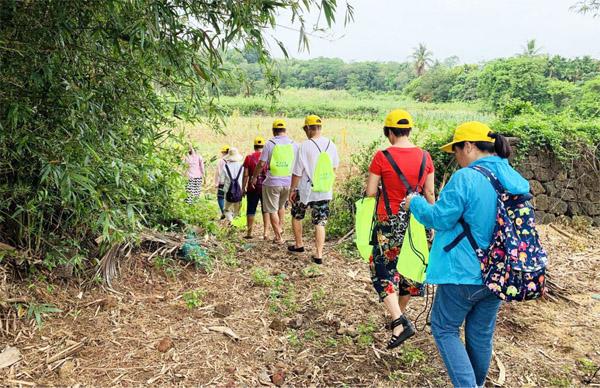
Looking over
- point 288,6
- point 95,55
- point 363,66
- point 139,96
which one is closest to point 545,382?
point 288,6

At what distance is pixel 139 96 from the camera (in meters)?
3.45

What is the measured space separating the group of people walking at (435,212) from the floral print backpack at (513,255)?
42mm

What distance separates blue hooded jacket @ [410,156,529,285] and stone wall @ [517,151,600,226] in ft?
17.7

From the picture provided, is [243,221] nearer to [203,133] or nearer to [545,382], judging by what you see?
[545,382]

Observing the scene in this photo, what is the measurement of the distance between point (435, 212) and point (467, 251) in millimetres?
281

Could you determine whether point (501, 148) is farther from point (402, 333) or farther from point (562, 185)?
point (562, 185)

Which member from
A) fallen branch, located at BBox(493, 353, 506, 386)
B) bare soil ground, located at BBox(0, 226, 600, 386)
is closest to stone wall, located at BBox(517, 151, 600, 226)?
bare soil ground, located at BBox(0, 226, 600, 386)

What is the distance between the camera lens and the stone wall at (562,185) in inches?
303

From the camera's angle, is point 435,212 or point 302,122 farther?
point 302,122

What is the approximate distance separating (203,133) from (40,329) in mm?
14841

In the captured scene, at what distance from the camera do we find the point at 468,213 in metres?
2.65

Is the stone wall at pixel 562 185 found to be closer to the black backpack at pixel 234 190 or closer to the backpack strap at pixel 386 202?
the black backpack at pixel 234 190

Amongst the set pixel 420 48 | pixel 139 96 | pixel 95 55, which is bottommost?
pixel 139 96

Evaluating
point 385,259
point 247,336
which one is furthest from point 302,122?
point 247,336
